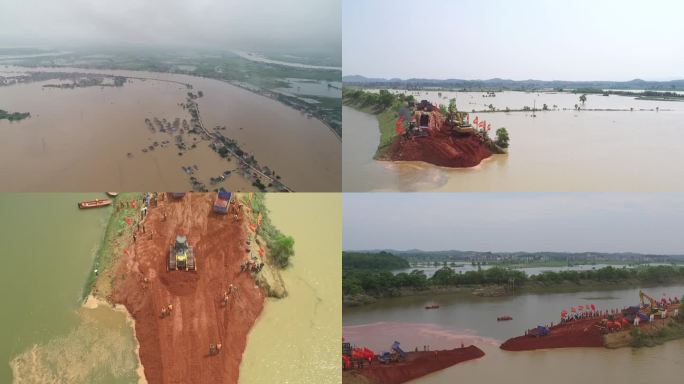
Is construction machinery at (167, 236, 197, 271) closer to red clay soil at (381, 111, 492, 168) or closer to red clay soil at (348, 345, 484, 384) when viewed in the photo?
red clay soil at (348, 345, 484, 384)

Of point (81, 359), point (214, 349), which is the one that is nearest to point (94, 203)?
point (81, 359)

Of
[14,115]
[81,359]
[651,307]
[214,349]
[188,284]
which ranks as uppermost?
[14,115]

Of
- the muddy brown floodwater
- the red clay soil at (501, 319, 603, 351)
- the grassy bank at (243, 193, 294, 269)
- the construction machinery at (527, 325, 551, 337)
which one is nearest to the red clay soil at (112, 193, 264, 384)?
the grassy bank at (243, 193, 294, 269)

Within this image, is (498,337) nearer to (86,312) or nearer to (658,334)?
(658,334)

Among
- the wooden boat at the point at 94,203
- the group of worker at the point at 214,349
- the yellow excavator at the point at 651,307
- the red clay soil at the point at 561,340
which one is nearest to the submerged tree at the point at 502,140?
the yellow excavator at the point at 651,307

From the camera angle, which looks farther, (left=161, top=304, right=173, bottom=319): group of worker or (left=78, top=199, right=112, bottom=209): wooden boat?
(left=78, top=199, right=112, bottom=209): wooden boat

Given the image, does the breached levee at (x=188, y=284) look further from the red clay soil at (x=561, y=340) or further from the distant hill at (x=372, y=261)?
the red clay soil at (x=561, y=340)
